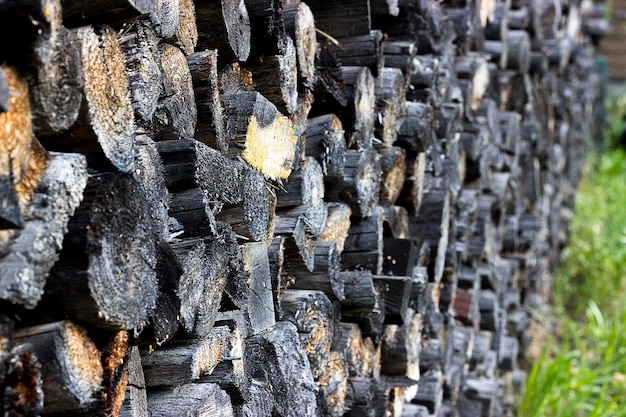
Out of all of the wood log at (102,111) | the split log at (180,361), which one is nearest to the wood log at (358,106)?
the split log at (180,361)

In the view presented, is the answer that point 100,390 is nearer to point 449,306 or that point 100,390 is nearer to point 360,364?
point 360,364

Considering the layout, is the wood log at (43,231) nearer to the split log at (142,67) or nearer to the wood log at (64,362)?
the wood log at (64,362)

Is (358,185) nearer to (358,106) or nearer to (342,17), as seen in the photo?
(358,106)

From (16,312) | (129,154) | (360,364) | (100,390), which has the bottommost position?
(360,364)

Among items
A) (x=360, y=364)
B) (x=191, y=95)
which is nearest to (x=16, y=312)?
(x=191, y=95)

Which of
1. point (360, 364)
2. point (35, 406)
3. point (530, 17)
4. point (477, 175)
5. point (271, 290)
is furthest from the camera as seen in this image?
point (530, 17)

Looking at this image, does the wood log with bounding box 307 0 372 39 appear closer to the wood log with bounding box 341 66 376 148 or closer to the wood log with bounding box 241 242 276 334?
the wood log with bounding box 341 66 376 148

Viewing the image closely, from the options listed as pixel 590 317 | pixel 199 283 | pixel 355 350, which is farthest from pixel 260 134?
pixel 590 317
